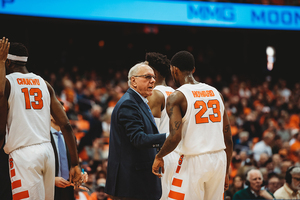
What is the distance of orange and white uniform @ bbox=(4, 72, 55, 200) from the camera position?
11.3 feet

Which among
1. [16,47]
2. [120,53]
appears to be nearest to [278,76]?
[120,53]

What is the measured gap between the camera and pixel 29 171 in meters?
3.44

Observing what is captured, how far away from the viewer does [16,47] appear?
3730 millimetres

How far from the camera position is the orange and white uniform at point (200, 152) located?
3.84 metres

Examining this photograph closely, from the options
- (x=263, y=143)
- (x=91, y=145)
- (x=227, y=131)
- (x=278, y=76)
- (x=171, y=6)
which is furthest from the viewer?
(x=278, y=76)

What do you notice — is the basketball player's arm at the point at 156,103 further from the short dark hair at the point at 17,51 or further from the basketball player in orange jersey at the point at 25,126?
the short dark hair at the point at 17,51

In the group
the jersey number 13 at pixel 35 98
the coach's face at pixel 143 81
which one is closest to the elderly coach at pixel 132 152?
the coach's face at pixel 143 81

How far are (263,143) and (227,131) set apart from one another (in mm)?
6847

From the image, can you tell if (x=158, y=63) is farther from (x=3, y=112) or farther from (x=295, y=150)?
(x=295, y=150)

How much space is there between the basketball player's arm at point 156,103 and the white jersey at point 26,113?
1467mm

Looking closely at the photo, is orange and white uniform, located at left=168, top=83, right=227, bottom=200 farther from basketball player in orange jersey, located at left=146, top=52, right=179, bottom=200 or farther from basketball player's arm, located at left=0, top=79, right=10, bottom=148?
basketball player's arm, located at left=0, top=79, right=10, bottom=148

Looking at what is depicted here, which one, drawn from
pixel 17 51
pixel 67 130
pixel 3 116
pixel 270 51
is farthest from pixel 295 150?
pixel 270 51

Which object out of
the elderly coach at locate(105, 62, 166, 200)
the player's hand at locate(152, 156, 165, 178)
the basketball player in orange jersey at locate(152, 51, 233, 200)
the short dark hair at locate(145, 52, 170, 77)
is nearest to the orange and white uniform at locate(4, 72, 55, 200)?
the elderly coach at locate(105, 62, 166, 200)

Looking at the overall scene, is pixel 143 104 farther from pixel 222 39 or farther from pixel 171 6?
pixel 222 39
